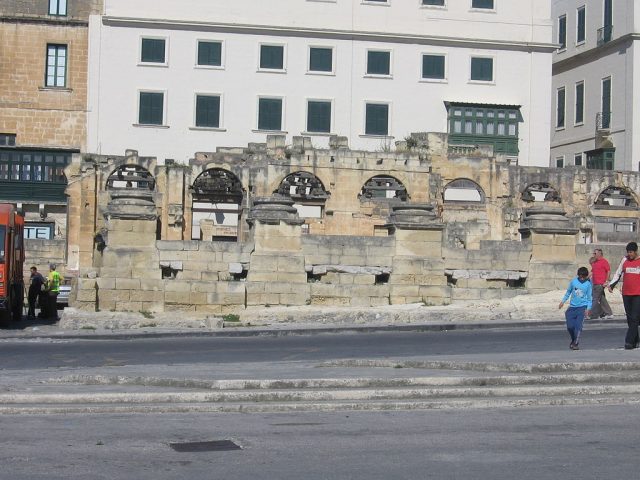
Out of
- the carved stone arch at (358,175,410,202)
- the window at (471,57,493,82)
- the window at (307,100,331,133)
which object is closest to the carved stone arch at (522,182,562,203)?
the carved stone arch at (358,175,410,202)

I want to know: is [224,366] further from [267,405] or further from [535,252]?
[535,252]

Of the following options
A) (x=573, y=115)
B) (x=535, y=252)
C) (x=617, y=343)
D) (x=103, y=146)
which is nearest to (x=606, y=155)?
(x=573, y=115)

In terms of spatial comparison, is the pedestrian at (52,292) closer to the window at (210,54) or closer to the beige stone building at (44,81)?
the beige stone building at (44,81)

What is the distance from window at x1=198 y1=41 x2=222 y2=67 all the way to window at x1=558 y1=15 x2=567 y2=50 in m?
19.1

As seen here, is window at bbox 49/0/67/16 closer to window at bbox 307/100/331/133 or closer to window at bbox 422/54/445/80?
window at bbox 307/100/331/133

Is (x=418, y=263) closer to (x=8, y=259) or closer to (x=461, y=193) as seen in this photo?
(x=8, y=259)

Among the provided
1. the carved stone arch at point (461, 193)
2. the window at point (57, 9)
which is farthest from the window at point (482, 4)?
the window at point (57, 9)

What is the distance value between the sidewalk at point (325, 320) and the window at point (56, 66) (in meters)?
31.8

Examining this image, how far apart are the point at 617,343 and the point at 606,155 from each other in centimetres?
4025

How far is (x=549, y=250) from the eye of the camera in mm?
26969

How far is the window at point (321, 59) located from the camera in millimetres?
56719

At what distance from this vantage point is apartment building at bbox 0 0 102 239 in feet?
179

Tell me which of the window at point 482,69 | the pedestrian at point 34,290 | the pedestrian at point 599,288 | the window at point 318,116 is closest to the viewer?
the pedestrian at point 599,288

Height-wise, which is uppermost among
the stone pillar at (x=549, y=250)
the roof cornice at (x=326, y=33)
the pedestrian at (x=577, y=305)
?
the roof cornice at (x=326, y=33)
